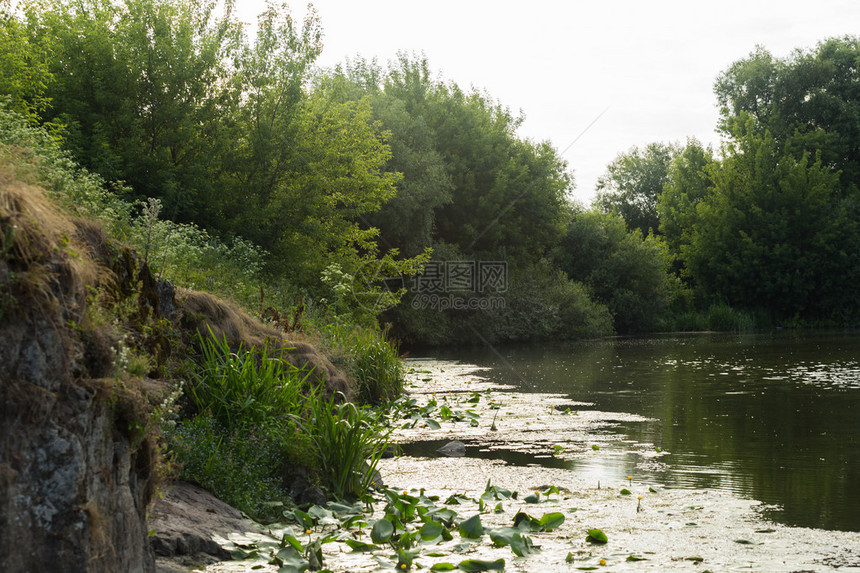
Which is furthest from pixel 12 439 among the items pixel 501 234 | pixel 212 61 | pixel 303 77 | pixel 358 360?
pixel 501 234

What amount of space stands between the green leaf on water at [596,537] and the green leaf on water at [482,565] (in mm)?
994

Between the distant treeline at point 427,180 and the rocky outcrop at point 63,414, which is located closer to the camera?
the rocky outcrop at point 63,414

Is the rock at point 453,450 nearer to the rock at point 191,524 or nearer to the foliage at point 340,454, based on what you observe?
the foliage at point 340,454

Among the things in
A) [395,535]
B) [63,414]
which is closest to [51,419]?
[63,414]

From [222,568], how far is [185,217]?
15.7 meters

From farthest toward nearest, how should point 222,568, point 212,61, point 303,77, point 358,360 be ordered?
point 303,77, point 212,61, point 358,360, point 222,568

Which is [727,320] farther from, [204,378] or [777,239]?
[204,378]

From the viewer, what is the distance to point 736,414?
13.0 metres

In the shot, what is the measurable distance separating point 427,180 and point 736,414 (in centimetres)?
2204

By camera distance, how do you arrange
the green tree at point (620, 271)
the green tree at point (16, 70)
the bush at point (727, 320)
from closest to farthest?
the green tree at point (16, 70), the green tree at point (620, 271), the bush at point (727, 320)

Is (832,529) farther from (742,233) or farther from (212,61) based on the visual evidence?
(742,233)

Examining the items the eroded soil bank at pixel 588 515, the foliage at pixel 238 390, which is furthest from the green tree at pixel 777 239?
the foliage at pixel 238 390

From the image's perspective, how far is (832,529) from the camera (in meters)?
6.31

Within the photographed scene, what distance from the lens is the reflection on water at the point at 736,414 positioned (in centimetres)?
797
